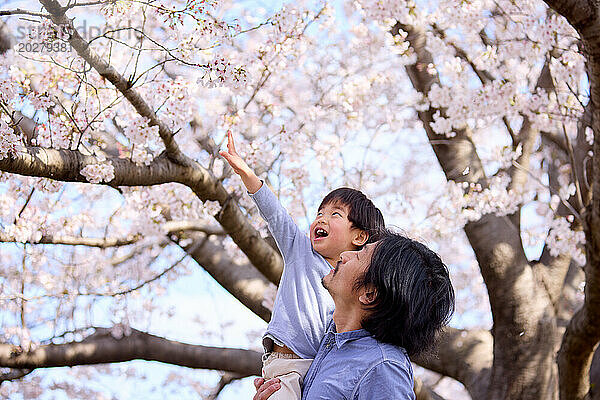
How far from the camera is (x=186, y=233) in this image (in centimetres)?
518

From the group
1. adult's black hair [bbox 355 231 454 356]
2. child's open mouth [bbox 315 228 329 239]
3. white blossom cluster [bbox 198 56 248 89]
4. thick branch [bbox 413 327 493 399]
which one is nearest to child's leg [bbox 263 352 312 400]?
adult's black hair [bbox 355 231 454 356]

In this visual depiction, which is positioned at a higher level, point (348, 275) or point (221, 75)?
point (221, 75)

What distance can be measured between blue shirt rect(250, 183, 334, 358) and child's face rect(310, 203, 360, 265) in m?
0.07

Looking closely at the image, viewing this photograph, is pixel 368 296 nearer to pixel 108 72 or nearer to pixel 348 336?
pixel 348 336

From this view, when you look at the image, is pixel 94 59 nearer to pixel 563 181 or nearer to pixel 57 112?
pixel 57 112

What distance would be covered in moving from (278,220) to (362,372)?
2.76 ft

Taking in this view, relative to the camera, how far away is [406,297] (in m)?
1.80

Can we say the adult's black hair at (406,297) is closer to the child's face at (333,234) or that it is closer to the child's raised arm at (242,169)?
the child's face at (333,234)

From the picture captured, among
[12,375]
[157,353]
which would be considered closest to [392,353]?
[157,353]

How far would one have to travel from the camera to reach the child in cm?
221

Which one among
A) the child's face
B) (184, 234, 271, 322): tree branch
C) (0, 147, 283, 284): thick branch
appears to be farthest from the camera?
(184, 234, 271, 322): tree branch

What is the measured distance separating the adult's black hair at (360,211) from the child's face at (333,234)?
0.02m

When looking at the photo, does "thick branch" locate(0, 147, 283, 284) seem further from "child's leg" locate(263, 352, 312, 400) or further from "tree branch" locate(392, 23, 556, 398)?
"tree branch" locate(392, 23, 556, 398)

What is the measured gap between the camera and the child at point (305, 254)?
221cm
